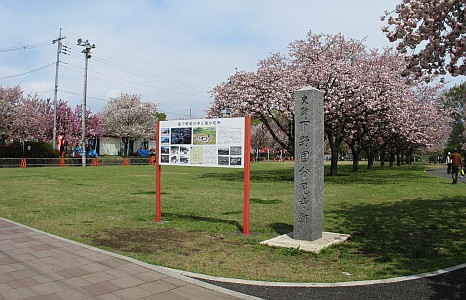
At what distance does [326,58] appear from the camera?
22.2 m

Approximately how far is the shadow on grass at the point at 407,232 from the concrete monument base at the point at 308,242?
0.89 ft

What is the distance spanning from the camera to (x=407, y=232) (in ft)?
25.9

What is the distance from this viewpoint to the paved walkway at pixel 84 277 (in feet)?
14.2

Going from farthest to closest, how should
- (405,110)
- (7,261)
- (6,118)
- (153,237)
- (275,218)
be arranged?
(6,118), (405,110), (275,218), (153,237), (7,261)

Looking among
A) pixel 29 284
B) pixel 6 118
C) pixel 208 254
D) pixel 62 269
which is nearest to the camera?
pixel 29 284

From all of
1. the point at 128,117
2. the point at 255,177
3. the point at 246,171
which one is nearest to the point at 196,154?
the point at 246,171

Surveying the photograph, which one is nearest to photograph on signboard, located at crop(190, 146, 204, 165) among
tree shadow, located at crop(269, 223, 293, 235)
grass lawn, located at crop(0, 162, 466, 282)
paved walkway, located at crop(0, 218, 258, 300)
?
grass lawn, located at crop(0, 162, 466, 282)

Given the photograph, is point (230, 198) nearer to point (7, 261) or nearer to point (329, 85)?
point (7, 261)

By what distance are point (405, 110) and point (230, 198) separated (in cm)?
1525

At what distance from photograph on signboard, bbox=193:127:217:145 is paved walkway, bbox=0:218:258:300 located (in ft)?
11.0

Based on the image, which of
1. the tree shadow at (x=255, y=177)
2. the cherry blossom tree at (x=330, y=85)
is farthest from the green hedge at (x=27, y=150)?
the cherry blossom tree at (x=330, y=85)

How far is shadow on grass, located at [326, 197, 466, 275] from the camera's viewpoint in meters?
5.94

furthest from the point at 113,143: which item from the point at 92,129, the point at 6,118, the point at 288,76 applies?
the point at 288,76

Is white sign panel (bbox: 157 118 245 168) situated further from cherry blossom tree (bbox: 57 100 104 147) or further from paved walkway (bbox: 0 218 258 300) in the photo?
cherry blossom tree (bbox: 57 100 104 147)
